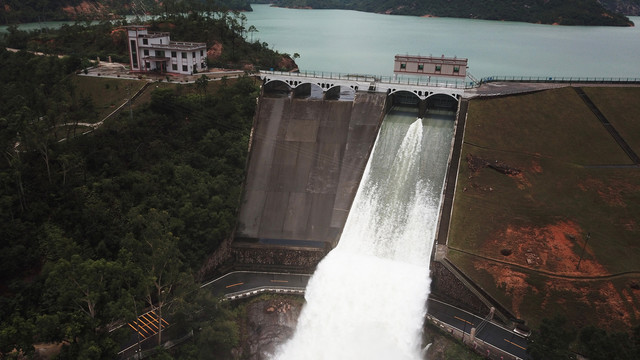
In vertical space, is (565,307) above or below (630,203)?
below

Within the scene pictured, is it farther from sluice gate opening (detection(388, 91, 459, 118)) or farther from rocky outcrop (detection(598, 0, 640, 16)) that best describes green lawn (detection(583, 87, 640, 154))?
rocky outcrop (detection(598, 0, 640, 16))

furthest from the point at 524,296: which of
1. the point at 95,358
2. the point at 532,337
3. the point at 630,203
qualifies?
the point at 95,358

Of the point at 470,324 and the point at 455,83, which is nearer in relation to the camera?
the point at 470,324

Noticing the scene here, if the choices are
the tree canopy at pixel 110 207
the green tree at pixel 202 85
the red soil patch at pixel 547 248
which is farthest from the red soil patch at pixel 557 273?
the green tree at pixel 202 85

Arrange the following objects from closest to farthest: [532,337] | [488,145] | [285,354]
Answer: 1. [532,337]
2. [285,354]
3. [488,145]

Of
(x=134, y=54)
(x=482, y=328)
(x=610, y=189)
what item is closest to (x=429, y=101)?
(x=610, y=189)

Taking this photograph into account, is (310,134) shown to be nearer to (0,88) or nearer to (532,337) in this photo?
(532,337)

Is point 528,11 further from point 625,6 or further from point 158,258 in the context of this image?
point 158,258
